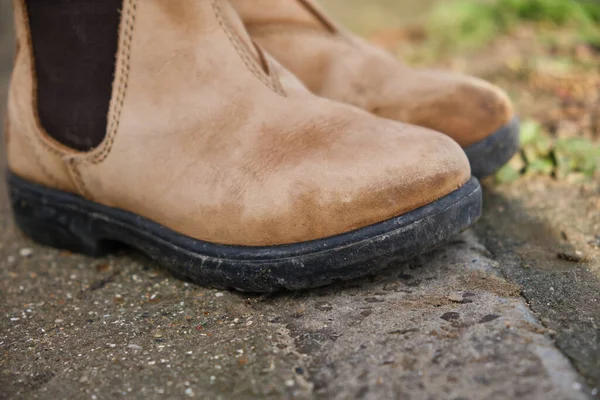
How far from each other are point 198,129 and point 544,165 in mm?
953

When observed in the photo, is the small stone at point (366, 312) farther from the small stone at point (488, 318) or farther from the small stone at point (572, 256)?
the small stone at point (572, 256)

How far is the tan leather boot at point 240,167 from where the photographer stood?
1131 mm

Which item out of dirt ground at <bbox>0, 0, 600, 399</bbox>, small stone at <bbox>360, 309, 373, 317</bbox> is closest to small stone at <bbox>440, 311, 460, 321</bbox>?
dirt ground at <bbox>0, 0, 600, 399</bbox>

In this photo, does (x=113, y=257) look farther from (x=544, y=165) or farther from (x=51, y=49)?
(x=544, y=165)

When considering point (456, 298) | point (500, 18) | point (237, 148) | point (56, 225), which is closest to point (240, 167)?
point (237, 148)

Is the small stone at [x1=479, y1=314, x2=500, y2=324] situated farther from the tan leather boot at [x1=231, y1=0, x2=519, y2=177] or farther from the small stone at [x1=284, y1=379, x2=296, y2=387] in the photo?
the tan leather boot at [x1=231, y1=0, x2=519, y2=177]

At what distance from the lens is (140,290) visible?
1327 mm

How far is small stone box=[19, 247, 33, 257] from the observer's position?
1.55 meters

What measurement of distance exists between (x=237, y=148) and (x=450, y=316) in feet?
1.60

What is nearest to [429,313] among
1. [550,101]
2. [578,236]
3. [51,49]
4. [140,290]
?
[578,236]

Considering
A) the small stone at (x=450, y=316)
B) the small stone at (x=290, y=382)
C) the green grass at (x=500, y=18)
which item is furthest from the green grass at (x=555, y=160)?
the green grass at (x=500, y=18)

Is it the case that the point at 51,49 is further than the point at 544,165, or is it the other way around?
the point at 544,165

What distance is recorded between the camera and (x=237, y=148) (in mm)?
1223

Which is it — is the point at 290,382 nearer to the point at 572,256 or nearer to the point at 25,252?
the point at 572,256
